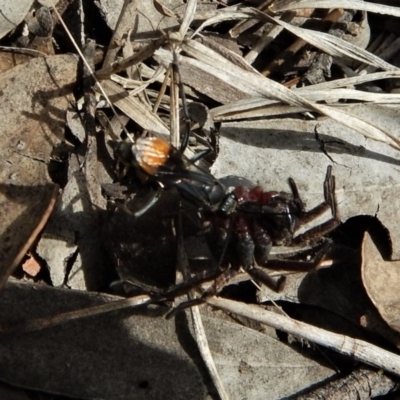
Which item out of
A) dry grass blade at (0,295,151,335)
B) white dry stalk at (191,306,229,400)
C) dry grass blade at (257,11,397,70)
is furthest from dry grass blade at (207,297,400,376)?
dry grass blade at (257,11,397,70)

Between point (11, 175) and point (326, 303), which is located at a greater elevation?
point (11, 175)

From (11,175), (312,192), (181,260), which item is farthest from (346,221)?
(11,175)

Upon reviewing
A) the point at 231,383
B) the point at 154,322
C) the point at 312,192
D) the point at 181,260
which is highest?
the point at 312,192

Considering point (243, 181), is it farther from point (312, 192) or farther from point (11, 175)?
point (11, 175)

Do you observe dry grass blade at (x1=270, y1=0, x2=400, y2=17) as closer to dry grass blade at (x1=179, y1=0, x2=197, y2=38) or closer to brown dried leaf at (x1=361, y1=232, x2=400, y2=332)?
dry grass blade at (x1=179, y1=0, x2=197, y2=38)

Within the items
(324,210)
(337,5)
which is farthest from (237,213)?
(337,5)

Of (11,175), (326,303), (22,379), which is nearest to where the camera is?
(22,379)

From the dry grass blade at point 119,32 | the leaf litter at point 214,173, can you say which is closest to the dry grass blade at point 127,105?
the leaf litter at point 214,173

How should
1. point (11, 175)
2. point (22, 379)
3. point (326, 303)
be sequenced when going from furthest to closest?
point (326, 303), point (11, 175), point (22, 379)
